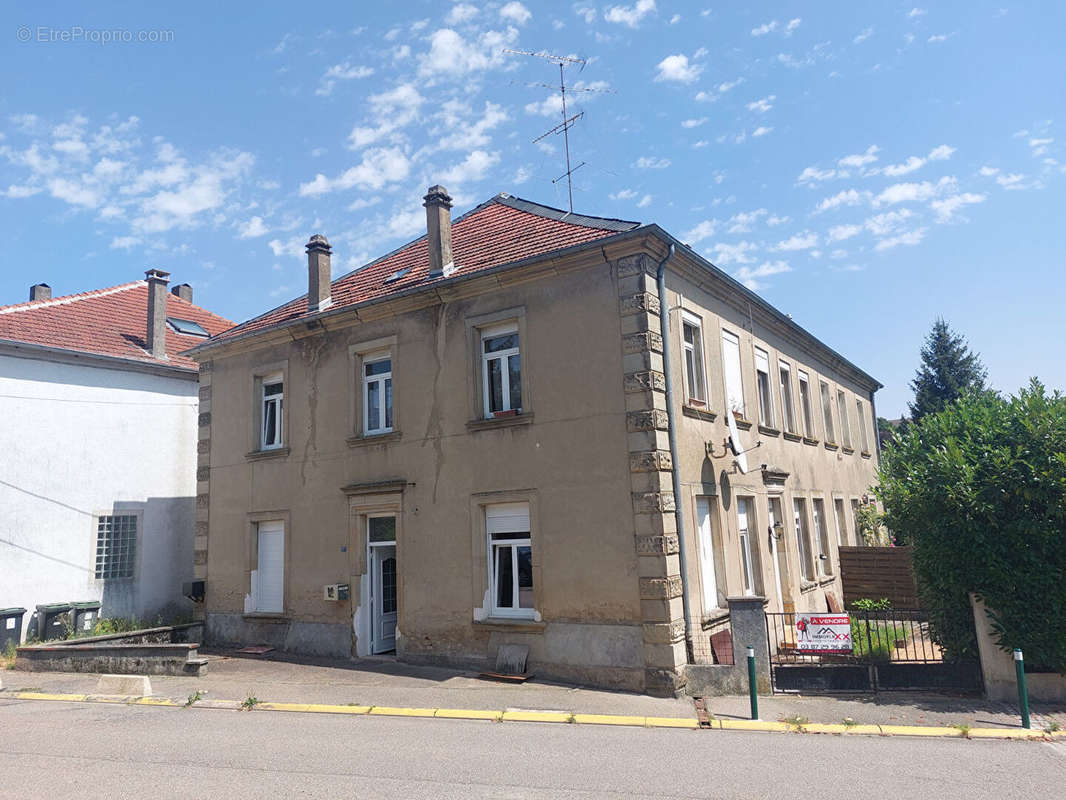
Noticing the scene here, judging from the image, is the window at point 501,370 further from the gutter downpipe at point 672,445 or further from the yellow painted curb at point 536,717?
the yellow painted curb at point 536,717

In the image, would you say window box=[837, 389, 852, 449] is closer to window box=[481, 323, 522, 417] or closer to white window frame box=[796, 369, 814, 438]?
white window frame box=[796, 369, 814, 438]

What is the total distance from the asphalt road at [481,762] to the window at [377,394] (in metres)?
5.93

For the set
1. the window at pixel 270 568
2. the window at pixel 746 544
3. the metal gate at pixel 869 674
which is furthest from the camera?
the window at pixel 270 568

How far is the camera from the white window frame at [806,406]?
18.7 m

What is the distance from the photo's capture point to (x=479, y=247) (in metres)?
13.7

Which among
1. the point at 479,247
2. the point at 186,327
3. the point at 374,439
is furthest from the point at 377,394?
the point at 186,327

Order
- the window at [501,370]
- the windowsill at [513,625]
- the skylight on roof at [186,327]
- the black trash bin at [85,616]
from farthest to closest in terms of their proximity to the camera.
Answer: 1. the skylight on roof at [186,327]
2. the black trash bin at [85,616]
3. the window at [501,370]
4. the windowsill at [513,625]

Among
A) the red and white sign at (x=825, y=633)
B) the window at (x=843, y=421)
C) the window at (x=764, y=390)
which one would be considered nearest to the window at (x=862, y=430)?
the window at (x=843, y=421)

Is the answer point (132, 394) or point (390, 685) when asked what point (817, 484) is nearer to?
point (390, 685)

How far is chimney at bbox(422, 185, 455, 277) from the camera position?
1337cm

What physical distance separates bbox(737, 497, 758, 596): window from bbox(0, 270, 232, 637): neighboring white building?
45.4ft

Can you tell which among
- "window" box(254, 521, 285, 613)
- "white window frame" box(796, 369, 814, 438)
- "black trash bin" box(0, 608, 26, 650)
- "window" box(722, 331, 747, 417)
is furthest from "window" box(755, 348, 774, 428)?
"black trash bin" box(0, 608, 26, 650)

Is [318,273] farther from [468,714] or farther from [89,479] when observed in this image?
[468,714]

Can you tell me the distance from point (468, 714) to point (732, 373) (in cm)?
818
